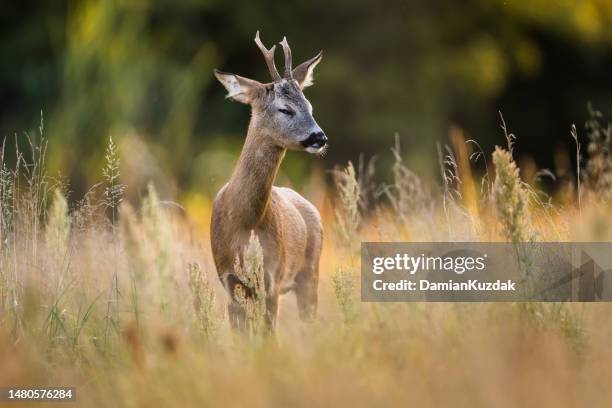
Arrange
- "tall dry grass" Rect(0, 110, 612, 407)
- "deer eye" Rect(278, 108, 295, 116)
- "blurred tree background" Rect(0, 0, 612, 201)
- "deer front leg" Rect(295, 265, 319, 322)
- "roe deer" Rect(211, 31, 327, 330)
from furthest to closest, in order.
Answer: "blurred tree background" Rect(0, 0, 612, 201)
"deer front leg" Rect(295, 265, 319, 322)
"deer eye" Rect(278, 108, 295, 116)
"roe deer" Rect(211, 31, 327, 330)
"tall dry grass" Rect(0, 110, 612, 407)

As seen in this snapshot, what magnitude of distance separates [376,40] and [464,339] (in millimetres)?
13095

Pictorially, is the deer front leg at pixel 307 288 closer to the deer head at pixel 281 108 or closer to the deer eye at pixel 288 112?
the deer head at pixel 281 108

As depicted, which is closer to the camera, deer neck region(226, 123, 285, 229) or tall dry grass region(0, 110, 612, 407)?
tall dry grass region(0, 110, 612, 407)

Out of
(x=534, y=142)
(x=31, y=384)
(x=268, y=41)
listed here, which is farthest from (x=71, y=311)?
(x=534, y=142)

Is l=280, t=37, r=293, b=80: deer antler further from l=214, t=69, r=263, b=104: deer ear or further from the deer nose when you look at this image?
the deer nose

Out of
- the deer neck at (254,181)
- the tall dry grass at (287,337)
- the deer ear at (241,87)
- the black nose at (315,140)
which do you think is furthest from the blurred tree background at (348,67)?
the tall dry grass at (287,337)

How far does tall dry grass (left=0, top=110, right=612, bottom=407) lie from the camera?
3752mm

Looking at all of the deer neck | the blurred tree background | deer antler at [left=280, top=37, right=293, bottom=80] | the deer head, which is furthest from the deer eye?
the blurred tree background

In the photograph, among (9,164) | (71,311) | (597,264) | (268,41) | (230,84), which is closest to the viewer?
(597,264)

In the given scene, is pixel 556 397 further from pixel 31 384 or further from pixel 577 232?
pixel 31 384

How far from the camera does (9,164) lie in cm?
1388

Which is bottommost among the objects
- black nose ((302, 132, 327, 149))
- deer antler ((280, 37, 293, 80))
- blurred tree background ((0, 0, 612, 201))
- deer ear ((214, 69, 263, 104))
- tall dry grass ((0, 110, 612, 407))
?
tall dry grass ((0, 110, 612, 407))

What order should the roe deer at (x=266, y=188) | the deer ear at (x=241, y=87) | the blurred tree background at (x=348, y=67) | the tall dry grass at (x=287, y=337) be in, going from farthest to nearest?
the blurred tree background at (x=348, y=67) < the deer ear at (x=241, y=87) < the roe deer at (x=266, y=188) < the tall dry grass at (x=287, y=337)

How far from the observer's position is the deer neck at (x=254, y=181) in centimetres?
598
